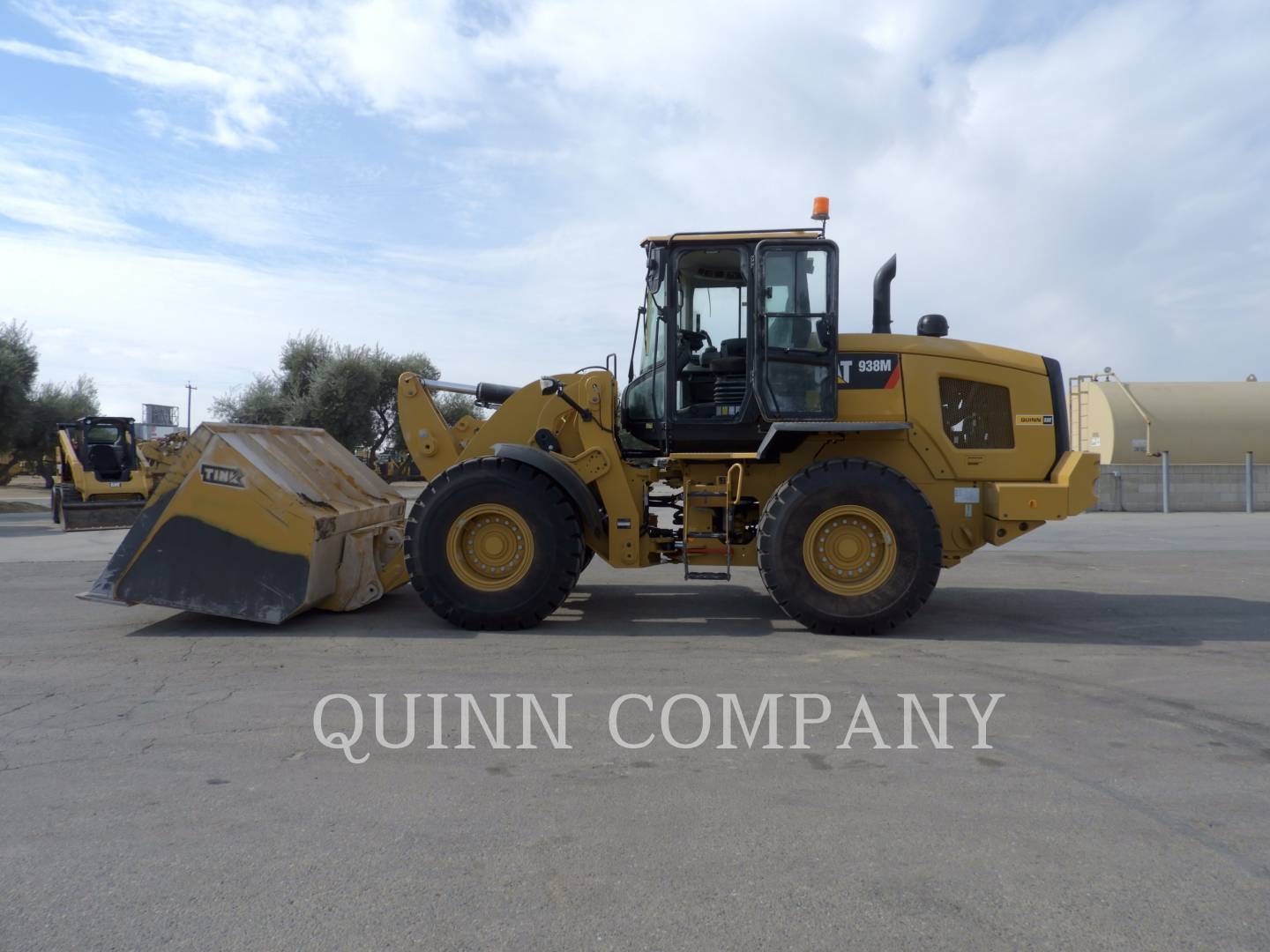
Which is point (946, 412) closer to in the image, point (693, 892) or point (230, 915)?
point (693, 892)

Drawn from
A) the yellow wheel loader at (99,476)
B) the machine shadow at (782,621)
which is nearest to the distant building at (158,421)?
the yellow wheel loader at (99,476)

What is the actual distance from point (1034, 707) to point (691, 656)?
2.19m

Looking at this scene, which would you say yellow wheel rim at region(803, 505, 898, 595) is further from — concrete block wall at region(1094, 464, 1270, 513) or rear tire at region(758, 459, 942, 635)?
concrete block wall at region(1094, 464, 1270, 513)

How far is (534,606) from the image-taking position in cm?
725

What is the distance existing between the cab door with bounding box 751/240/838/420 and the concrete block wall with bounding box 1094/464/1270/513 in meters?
17.7

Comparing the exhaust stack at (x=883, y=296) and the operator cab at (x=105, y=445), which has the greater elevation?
the exhaust stack at (x=883, y=296)

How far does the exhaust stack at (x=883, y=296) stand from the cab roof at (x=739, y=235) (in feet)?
3.25

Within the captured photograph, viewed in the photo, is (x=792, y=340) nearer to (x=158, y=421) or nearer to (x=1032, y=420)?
(x=1032, y=420)

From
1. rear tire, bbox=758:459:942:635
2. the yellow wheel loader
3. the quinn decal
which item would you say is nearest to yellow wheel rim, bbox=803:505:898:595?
rear tire, bbox=758:459:942:635

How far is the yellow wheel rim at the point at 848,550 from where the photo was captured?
7082 millimetres

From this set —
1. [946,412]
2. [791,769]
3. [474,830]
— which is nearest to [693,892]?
[474,830]

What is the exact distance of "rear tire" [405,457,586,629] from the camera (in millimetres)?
7227

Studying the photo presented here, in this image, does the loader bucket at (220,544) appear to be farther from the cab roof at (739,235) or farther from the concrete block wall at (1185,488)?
the concrete block wall at (1185,488)

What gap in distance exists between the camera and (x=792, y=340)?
7.40 metres
